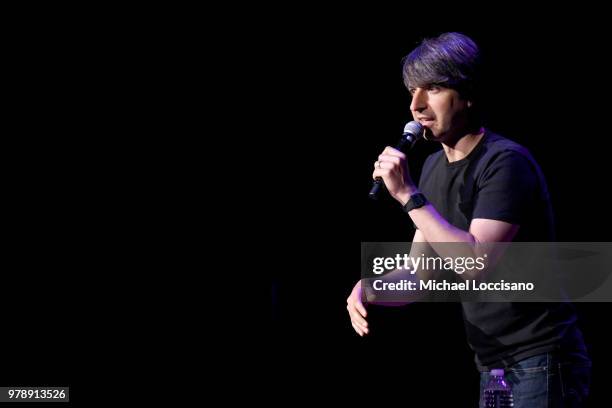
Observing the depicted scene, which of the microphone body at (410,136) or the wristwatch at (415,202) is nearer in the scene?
the wristwatch at (415,202)

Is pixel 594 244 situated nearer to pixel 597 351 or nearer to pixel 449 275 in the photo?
pixel 597 351

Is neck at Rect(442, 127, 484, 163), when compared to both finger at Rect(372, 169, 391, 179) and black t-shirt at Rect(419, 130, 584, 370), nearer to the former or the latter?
black t-shirt at Rect(419, 130, 584, 370)

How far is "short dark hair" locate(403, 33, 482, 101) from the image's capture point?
1741mm

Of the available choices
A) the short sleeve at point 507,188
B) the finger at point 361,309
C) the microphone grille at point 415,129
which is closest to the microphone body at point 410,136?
the microphone grille at point 415,129

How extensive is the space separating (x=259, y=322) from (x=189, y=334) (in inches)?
14.0

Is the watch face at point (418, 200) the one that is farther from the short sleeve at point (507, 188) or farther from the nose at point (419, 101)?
the nose at point (419, 101)

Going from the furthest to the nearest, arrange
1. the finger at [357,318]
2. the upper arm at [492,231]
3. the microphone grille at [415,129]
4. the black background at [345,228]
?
the black background at [345,228]
the microphone grille at [415,129]
the finger at [357,318]
the upper arm at [492,231]

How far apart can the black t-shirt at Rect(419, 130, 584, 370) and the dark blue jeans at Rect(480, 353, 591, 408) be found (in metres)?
0.03

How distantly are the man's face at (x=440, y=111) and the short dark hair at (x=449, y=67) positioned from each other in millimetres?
19

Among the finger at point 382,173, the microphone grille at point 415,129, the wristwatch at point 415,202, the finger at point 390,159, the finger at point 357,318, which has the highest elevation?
the microphone grille at point 415,129

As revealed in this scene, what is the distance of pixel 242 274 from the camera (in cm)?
315

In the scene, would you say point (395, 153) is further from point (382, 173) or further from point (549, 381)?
point (549, 381)

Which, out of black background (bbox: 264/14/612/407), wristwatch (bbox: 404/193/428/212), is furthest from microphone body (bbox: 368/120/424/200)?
black background (bbox: 264/14/612/407)

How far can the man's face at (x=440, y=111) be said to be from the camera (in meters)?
1.75
